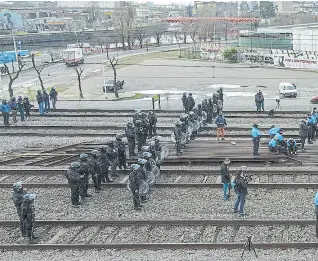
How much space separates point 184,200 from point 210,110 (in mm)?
8871

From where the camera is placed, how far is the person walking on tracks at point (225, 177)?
12.8 metres

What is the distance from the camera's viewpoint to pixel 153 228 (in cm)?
1170

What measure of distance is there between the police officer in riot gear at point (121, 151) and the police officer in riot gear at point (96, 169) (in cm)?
120

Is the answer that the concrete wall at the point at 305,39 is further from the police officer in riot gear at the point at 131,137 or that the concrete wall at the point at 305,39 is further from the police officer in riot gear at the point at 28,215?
the police officer in riot gear at the point at 28,215

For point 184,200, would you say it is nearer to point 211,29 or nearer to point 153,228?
point 153,228

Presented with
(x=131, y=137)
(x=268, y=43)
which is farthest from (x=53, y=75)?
(x=131, y=137)

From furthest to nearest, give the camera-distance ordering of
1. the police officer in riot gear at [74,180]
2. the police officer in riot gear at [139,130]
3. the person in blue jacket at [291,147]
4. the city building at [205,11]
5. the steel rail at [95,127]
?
1. the city building at [205,11]
2. the steel rail at [95,127]
3. the police officer in riot gear at [139,130]
4. the person in blue jacket at [291,147]
5. the police officer in riot gear at [74,180]

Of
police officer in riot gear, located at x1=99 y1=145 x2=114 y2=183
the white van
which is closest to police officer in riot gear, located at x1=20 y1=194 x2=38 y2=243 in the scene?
police officer in riot gear, located at x1=99 y1=145 x2=114 y2=183

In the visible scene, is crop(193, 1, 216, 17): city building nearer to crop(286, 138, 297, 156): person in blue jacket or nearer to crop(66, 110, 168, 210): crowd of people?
crop(286, 138, 297, 156): person in blue jacket

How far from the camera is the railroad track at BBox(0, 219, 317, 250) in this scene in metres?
10.6

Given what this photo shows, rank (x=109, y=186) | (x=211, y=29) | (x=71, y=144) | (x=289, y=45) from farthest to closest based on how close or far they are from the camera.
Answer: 1. (x=211, y=29)
2. (x=289, y=45)
3. (x=71, y=144)
4. (x=109, y=186)

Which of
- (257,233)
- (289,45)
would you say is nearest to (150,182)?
(257,233)

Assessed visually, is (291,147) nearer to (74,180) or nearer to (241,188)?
(241,188)

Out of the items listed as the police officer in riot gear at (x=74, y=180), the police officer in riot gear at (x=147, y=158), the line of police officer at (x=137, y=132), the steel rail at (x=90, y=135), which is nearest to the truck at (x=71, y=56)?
the steel rail at (x=90, y=135)
